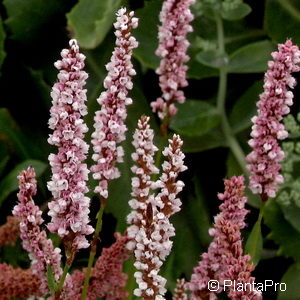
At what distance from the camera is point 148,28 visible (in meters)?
0.99

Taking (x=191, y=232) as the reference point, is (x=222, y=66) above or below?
above

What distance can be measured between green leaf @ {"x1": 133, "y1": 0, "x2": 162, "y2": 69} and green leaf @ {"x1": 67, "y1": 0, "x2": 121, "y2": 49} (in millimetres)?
37

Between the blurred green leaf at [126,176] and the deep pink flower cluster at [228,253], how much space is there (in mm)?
320

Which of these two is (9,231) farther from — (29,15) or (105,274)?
(29,15)

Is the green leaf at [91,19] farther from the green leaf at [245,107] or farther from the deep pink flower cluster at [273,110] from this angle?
the deep pink flower cluster at [273,110]

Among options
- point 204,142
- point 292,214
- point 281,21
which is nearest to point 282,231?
point 292,214

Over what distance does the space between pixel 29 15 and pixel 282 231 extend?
41cm

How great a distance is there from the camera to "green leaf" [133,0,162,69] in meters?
0.98

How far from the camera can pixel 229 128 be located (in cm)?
97

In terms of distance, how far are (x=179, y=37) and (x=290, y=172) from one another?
29 centimetres

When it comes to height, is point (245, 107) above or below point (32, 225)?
above

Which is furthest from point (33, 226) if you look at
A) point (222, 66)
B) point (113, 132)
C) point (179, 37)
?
point (222, 66)

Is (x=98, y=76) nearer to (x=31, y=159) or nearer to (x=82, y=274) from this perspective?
(x=31, y=159)

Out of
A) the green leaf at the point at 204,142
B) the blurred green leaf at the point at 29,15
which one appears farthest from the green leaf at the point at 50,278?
the blurred green leaf at the point at 29,15
